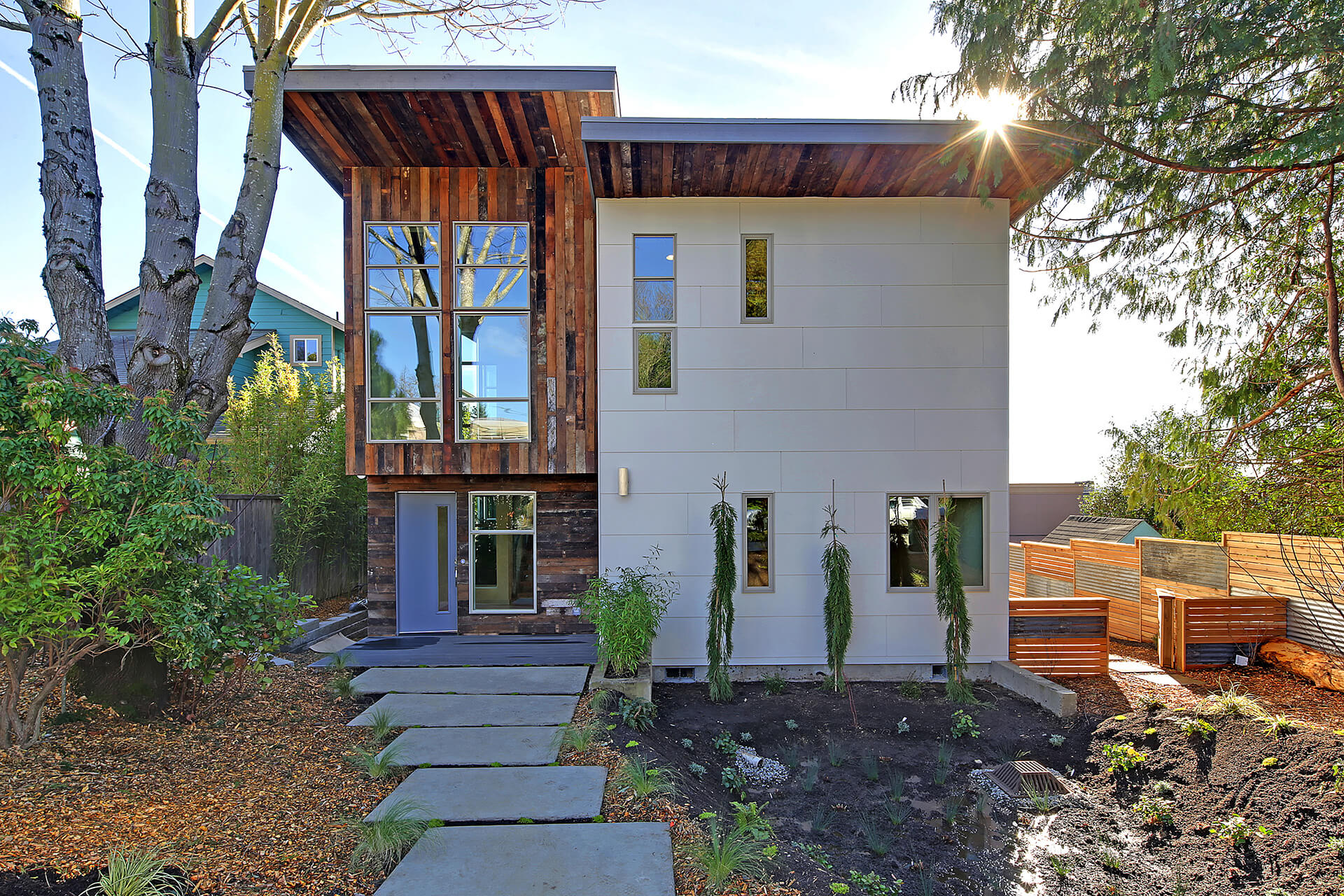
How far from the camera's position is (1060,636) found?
311 inches

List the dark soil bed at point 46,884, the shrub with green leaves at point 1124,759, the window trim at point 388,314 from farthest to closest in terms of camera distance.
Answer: the window trim at point 388,314
the shrub with green leaves at point 1124,759
the dark soil bed at point 46,884

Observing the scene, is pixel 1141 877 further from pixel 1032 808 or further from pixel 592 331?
pixel 592 331

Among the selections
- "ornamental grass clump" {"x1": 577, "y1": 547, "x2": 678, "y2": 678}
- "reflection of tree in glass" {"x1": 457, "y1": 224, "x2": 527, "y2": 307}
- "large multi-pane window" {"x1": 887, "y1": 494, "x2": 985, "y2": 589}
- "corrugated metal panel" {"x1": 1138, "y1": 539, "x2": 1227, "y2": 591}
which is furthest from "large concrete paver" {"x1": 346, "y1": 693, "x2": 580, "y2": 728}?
"corrugated metal panel" {"x1": 1138, "y1": 539, "x2": 1227, "y2": 591}

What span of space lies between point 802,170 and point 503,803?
6533 millimetres

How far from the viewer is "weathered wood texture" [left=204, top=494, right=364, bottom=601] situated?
894 cm

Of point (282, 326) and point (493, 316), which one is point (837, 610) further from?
point (282, 326)

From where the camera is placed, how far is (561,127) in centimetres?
745

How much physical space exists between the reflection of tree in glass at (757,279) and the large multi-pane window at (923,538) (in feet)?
8.81

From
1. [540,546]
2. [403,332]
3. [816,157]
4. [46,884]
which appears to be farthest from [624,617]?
[816,157]

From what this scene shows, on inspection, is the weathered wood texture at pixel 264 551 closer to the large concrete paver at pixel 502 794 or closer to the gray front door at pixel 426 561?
the gray front door at pixel 426 561

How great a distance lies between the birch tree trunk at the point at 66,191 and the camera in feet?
15.3

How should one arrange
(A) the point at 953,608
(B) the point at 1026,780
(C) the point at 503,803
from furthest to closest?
(A) the point at 953,608 → (B) the point at 1026,780 → (C) the point at 503,803

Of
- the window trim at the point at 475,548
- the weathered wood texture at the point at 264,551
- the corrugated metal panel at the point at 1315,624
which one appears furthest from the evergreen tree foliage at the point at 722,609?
the corrugated metal panel at the point at 1315,624

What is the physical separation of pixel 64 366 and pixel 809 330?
263 inches
